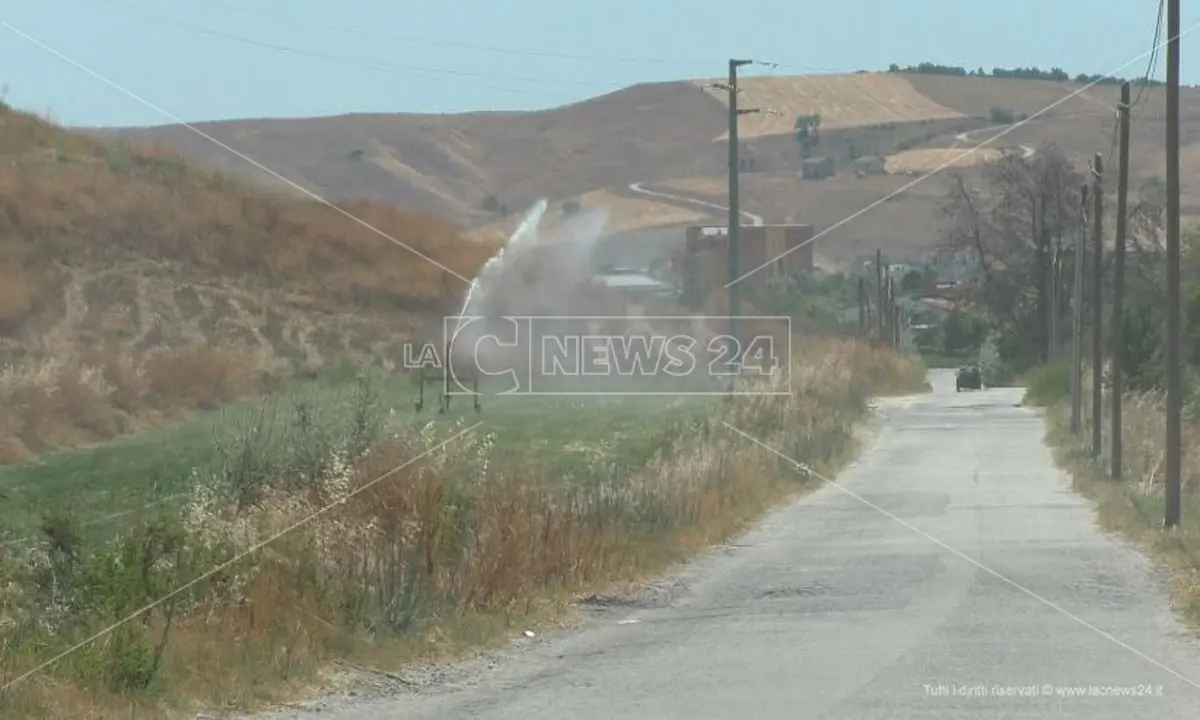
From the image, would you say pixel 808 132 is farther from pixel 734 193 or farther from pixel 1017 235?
pixel 1017 235

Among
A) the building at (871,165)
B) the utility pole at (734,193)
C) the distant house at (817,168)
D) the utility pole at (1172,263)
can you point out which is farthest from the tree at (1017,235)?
the utility pole at (1172,263)

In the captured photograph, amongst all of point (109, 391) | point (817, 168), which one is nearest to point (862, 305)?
point (817, 168)

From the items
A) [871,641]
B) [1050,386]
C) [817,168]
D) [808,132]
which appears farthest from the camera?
[817,168]

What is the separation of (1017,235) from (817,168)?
2940cm

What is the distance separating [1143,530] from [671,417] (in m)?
12.8

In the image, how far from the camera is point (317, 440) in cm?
1948

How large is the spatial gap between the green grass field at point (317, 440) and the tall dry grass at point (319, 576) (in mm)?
3042

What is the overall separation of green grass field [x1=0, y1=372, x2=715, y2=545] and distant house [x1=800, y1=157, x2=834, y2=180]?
34157 millimetres

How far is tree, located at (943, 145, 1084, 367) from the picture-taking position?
9175 centimetres

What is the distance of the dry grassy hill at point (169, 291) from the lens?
33.8m

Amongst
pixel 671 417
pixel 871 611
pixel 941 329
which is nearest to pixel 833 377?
pixel 671 417

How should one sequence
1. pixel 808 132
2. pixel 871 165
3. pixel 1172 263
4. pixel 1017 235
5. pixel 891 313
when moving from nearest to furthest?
1. pixel 1172 263
2. pixel 808 132
3. pixel 871 165
4. pixel 891 313
5. pixel 1017 235

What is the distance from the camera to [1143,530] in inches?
883

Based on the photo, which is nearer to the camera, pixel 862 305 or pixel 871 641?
pixel 871 641
